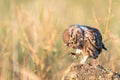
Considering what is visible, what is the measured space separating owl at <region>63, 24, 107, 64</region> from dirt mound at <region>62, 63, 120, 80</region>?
0.21ft

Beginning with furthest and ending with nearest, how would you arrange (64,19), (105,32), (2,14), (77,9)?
1. (77,9)
2. (2,14)
3. (64,19)
4. (105,32)

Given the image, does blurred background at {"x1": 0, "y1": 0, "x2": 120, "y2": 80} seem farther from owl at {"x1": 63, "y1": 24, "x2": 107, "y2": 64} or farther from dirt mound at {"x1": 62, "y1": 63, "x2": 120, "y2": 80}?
dirt mound at {"x1": 62, "y1": 63, "x2": 120, "y2": 80}

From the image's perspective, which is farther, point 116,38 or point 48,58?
point 48,58

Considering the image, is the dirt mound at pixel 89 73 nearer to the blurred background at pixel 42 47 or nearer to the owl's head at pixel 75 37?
the owl's head at pixel 75 37

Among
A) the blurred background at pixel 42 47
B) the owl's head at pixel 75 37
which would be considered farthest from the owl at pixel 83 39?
the blurred background at pixel 42 47

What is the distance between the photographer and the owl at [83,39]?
12.7ft

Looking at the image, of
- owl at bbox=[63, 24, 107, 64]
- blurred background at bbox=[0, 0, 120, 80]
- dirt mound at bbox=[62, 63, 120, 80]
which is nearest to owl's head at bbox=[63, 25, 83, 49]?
owl at bbox=[63, 24, 107, 64]

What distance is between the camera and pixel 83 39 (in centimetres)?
388

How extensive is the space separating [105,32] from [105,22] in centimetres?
26

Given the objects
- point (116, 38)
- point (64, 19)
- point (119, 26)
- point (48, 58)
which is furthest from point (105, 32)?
point (64, 19)

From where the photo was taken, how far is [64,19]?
9992 mm

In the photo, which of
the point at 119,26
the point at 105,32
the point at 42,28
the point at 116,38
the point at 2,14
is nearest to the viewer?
the point at 105,32

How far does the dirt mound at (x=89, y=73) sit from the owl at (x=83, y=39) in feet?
0.21

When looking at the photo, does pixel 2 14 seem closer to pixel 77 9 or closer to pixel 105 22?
pixel 77 9
